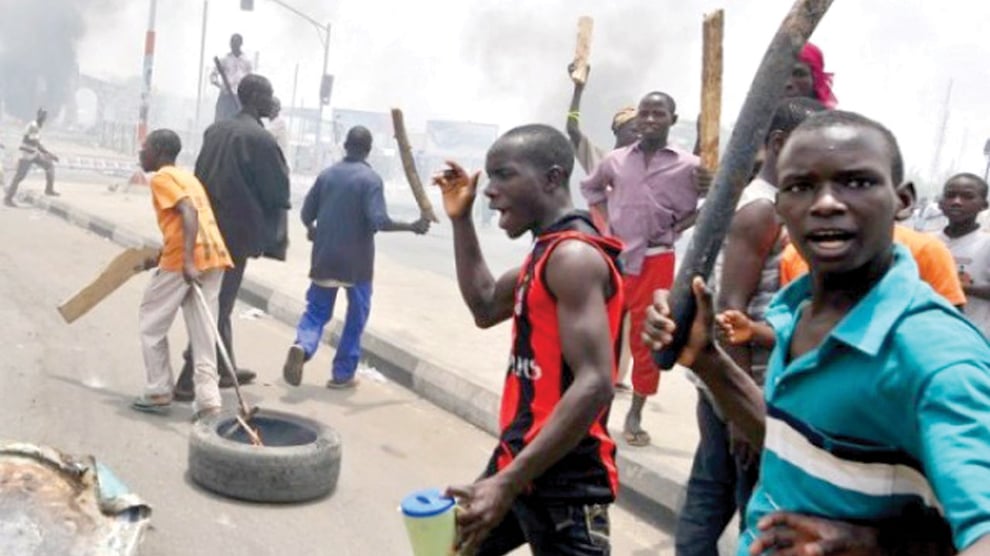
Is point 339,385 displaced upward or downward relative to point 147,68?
downward

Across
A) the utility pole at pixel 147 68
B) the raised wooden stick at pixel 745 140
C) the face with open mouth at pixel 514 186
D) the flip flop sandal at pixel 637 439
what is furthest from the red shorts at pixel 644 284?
the utility pole at pixel 147 68

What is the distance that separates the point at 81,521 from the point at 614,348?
6.22ft

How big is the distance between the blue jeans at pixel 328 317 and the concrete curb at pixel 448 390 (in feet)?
1.92

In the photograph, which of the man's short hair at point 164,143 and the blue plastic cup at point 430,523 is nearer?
the blue plastic cup at point 430,523

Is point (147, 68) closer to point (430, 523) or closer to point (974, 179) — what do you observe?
point (974, 179)

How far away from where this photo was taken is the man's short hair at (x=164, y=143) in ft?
18.9

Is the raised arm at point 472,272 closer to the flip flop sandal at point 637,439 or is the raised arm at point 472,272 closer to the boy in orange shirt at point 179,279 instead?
the flip flop sandal at point 637,439

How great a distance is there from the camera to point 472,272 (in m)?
3.13

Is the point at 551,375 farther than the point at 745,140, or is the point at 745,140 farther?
the point at 551,375

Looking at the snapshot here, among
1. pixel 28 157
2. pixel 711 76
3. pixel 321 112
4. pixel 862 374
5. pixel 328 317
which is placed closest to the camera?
pixel 862 374

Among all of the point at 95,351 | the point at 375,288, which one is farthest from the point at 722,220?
the point at 375,288

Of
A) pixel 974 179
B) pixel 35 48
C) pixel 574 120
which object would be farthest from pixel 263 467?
pixel 35 48

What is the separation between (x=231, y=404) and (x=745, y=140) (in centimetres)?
501

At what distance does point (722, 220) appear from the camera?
5.45 feet
